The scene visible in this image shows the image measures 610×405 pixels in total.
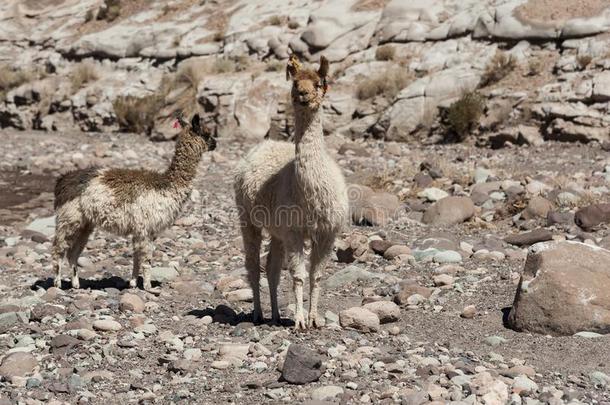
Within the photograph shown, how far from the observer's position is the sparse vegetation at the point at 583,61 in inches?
748

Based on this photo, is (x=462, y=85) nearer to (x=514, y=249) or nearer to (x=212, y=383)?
(x=514, y=249)

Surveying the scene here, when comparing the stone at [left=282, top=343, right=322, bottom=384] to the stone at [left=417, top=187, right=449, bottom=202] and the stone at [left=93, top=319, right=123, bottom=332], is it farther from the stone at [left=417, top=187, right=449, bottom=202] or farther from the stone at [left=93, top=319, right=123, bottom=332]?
the stone at [left=417, top=187, right=449, bottom=202]

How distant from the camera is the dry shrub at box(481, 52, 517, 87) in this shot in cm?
2027

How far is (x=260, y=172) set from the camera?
27.2ft

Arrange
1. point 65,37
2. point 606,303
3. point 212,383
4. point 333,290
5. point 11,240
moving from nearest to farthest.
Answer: point 212,383 < point 606,303 < point 333,290 < point 11,240 < point 65,37

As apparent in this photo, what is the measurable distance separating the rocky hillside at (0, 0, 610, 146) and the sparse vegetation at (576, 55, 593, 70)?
0.03 metres

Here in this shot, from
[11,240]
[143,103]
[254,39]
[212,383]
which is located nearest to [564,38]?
[254,39]

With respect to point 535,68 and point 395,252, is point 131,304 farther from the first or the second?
point 535,68

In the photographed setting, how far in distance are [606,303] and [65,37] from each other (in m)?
28.0

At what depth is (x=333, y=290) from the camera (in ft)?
32.0

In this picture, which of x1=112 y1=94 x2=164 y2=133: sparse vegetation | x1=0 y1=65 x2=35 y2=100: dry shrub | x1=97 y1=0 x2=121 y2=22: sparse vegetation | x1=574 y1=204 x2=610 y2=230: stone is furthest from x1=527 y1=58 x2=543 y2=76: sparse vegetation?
x1=0 y1=65 x2=35 y2=100: dry shrub

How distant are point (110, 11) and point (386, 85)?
47.8ft

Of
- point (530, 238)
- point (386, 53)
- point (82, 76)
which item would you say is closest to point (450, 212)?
point (530, 238)

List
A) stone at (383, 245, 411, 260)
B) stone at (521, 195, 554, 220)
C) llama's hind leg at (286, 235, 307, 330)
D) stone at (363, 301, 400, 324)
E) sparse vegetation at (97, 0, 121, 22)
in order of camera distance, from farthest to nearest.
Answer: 1. sparse vegetation at (97, 0, 121, 22)
2. stone at (521, 195, 554, 220)
3. stone at (383, 245, 411, 260)
4. stone at (363, 301, 400, 324)
5. llama's hind leg at (286, 235, 307, 330)
